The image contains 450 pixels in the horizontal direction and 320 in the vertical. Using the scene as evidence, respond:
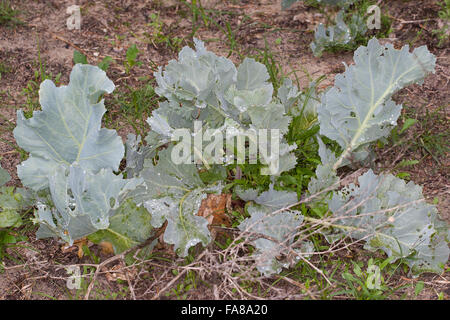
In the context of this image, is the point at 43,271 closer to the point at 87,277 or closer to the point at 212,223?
the point at 87,277

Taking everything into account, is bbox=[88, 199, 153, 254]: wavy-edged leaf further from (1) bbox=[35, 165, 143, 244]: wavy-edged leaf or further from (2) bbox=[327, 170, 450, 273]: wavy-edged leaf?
(2) bbox=[327, 170, 450, 273]: wavy-edged leaf

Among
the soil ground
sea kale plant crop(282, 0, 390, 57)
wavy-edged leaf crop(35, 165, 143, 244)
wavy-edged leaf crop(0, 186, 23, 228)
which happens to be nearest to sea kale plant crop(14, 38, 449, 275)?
wavy-edged leaf crop(35, 165, 143, 244)

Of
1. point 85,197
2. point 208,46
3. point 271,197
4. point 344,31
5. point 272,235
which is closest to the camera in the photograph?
point 85,197

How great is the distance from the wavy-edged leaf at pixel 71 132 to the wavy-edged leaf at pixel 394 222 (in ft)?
3.25

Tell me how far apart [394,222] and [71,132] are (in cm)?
140

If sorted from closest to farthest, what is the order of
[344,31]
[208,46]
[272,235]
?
[272,235] → [344,31] → [208,46]

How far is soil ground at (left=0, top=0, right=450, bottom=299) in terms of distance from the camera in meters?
2.63

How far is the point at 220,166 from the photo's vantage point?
231 centimetres

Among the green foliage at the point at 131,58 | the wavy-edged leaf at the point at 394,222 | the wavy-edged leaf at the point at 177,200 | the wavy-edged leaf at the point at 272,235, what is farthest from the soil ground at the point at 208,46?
the wavy-edged leaf at the point at 272,235

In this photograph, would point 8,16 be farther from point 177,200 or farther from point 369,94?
point 369,94

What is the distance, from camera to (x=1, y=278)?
2.19 m

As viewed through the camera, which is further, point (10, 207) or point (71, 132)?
point (10, 207)

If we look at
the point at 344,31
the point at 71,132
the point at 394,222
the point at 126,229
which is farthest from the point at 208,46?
the point at 394,222

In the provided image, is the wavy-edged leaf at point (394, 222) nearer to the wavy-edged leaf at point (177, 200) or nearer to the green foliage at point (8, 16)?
the wavy-edged leaf at point (177, 200)
